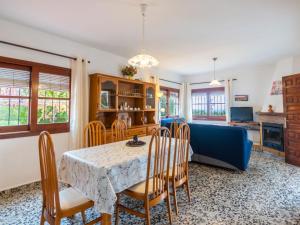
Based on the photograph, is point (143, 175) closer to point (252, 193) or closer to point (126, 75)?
point (252, 193)

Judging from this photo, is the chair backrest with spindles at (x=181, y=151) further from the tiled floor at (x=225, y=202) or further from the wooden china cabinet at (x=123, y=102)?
the wooden china cabinet at (x=123, y=102)

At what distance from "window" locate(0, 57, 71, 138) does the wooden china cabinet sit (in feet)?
1.82

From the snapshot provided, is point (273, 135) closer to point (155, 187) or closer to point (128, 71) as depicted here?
point (128, 71)

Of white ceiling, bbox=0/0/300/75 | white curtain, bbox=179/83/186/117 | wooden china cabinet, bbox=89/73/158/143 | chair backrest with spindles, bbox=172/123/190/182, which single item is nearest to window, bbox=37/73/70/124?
wooden china cabinet, bbox=89/73/158/143

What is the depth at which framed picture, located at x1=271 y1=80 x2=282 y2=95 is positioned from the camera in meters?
5.12

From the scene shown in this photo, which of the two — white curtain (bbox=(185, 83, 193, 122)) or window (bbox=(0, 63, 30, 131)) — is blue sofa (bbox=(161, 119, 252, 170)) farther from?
white curtain (bbox=(185, 83, 193, 122))

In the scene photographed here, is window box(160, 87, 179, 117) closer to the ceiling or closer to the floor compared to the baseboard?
closer to the ceiling

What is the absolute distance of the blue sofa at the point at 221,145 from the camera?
3466mm

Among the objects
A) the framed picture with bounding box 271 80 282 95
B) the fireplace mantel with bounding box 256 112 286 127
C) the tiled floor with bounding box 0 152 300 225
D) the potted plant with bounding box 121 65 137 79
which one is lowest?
the tiled floor with bounding box 0 152 300 225

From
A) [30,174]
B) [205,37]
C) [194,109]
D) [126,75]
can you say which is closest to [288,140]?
[205,37]

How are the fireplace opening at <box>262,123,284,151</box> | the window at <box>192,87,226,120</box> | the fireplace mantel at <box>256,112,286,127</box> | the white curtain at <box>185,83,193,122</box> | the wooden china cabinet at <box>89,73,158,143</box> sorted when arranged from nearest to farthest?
the wooden china cabinet at <box>89,73,158,143</box>, the fireplace opening at <box>262,123,284,151</box>, the fireplace mantel at <box>256,112,286,127</box>, the window at <box>192,87,226,120</box>, the white curtain at <box>185,83,193,122</box>

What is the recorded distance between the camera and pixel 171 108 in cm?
679

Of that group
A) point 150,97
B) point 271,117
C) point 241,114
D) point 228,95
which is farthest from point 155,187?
point 228,95

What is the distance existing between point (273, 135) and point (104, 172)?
5087mm
